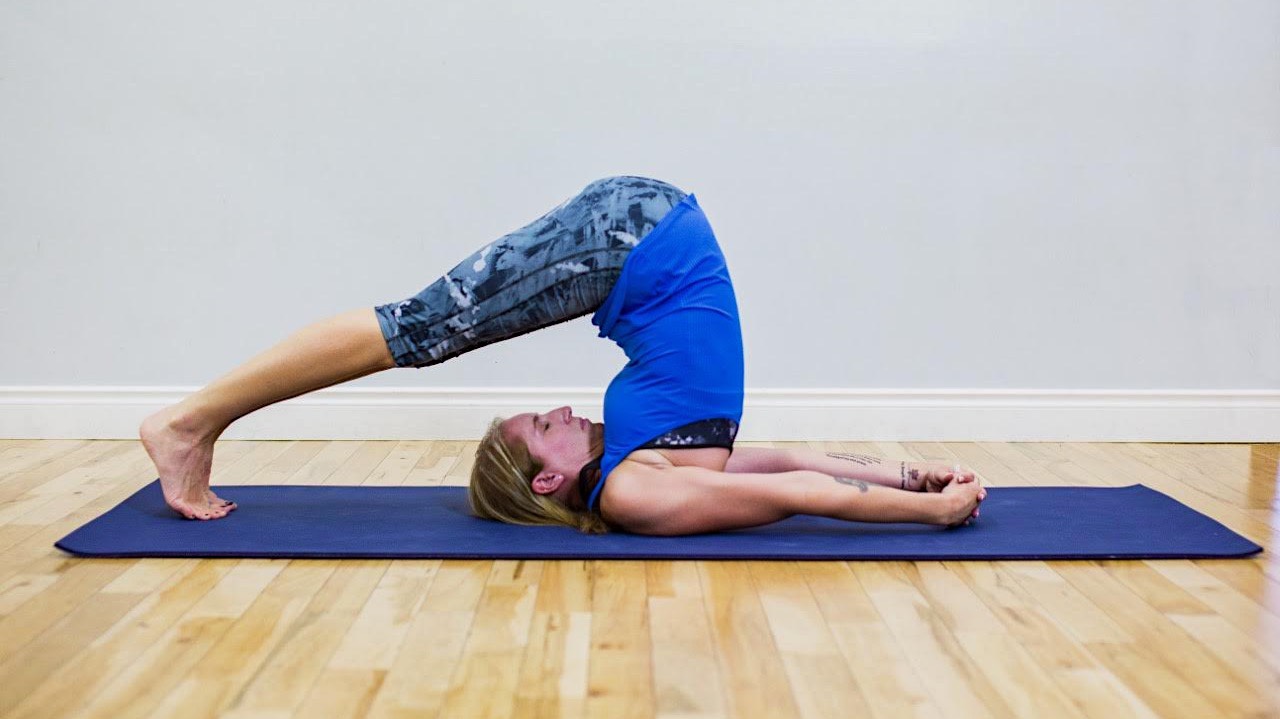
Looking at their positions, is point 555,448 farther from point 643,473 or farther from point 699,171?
point 699,171

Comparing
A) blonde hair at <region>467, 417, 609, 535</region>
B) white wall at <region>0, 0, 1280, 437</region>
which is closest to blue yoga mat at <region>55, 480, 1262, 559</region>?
blonde hair at <region>467, 417, 609, 535</region>

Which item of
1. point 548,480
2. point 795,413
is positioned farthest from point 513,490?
point 795,413

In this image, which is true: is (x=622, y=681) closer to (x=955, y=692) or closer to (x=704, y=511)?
(x=955, y=692)

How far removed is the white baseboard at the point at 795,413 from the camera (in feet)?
12.0

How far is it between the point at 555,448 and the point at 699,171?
141 centimetres

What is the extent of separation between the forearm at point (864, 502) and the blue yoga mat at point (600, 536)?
43 millimetres

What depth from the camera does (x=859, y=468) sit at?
2.71 meters

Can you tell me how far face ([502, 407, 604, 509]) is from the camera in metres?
2.49

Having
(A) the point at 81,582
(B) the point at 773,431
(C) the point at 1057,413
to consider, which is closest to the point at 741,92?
(B) the point at 773,431

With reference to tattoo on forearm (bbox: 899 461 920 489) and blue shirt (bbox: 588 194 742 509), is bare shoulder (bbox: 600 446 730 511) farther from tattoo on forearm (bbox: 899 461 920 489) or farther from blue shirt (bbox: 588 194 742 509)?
tattoo on forearm (bbox: 899 461 920 489)

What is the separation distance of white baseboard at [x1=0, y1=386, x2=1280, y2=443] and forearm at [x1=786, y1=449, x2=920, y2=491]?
0.94m

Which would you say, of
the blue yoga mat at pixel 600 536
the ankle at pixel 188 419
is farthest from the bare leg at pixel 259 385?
the blue yoga mat at pixel 600 536

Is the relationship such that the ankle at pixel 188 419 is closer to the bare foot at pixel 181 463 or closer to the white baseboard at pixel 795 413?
the bare foot at pixel 181 463

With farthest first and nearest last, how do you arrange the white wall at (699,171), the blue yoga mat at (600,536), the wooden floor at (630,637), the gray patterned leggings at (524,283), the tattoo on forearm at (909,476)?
the white wall at (699,171) < the tattoo on forearm at (909,476) < the gray patterned leggings at (524,283) < the blue yoga mat at (600,536) < the wooden floor at (630,637)
